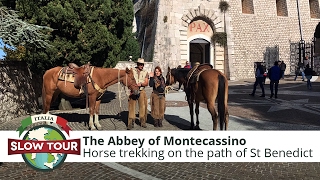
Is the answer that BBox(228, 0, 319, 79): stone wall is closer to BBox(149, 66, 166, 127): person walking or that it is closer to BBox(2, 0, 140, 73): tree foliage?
BBox(2, 0, 140, 73): tree foliage

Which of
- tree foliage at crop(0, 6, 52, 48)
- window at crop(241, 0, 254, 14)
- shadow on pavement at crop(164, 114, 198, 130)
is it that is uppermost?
window at crop(241, 0, 254, 14)

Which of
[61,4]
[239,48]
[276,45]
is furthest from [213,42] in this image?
[61,4]

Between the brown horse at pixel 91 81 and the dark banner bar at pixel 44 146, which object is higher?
the brown horse at pixel 91 81

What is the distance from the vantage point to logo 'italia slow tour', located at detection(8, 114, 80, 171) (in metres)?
3.64

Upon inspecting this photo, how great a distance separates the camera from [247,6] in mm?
28828

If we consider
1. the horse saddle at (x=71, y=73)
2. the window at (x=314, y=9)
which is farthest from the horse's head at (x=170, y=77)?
the window at (x=314, y=9)

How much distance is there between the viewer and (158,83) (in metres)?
7.83

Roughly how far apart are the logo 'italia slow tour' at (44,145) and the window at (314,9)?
35.9 m

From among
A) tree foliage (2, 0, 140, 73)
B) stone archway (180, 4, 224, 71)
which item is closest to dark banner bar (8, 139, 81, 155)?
tree foliage (2, 0, 140, 73)

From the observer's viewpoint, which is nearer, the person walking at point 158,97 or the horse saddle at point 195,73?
the horse saddle at point 195,73

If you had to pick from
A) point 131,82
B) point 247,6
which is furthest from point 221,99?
point 247,6

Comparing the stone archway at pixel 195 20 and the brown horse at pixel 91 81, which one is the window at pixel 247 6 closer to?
the stone archway at pixel 195 20

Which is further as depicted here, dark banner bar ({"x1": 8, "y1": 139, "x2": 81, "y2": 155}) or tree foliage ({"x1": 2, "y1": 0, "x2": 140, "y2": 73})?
tree foliage ({"x1": 2, "y1": 0, "x2": 140, "y2": 73})

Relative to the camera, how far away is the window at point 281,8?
29.7 m
